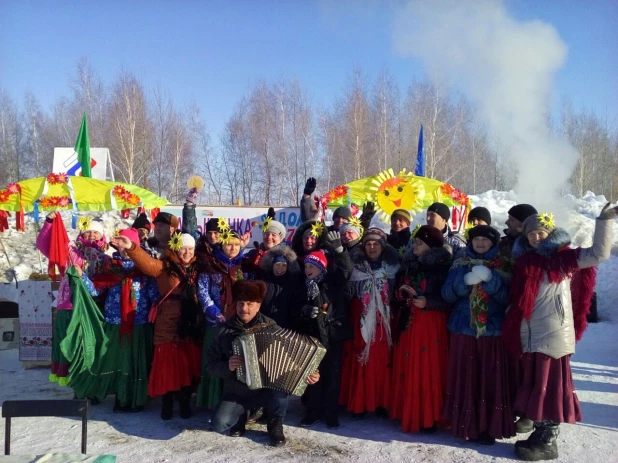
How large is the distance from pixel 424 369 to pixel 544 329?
0.98 meters

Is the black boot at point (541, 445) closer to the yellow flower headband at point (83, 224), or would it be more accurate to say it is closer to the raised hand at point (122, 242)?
the raised hand at point (122, 242)

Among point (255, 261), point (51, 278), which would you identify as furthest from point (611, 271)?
point (51, 278)

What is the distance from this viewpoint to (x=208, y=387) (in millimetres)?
4391

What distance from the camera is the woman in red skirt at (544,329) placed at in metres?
3.41

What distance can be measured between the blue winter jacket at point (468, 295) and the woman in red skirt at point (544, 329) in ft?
0.43

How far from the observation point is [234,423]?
3.96 meters

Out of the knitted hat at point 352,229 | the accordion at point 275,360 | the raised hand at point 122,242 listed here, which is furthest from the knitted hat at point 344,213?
the raised hand at point 122,242

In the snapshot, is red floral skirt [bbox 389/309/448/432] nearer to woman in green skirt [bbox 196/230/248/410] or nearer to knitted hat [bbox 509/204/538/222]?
knitted hat [bbox 509/204/538/222]

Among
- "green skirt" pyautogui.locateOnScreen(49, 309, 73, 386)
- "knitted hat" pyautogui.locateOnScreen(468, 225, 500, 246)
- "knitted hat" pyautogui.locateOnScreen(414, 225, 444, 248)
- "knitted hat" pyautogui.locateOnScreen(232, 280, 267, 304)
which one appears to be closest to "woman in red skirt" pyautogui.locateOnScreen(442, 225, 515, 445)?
"knitted hat" pyautogui.locateOnScreen(468, 225, 500, 246)

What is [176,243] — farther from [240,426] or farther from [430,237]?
[430,237]

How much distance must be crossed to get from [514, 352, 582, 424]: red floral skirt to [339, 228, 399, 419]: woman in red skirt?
1162 millimetres

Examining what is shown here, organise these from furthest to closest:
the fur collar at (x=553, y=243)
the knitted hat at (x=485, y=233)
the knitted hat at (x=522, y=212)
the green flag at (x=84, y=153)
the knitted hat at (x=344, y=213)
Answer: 1. the green flag at (x=84, y=153)
2. the knitted hat at (x=344, y=213)
3. the knitted hat at (x=522, y=212)
4. the knitted hat at (x=485, y=233)
5. the fur collar at (x=553, y=243)

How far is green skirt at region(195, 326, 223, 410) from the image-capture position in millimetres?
4328

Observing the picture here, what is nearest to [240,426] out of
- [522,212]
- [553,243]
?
[553,243]
